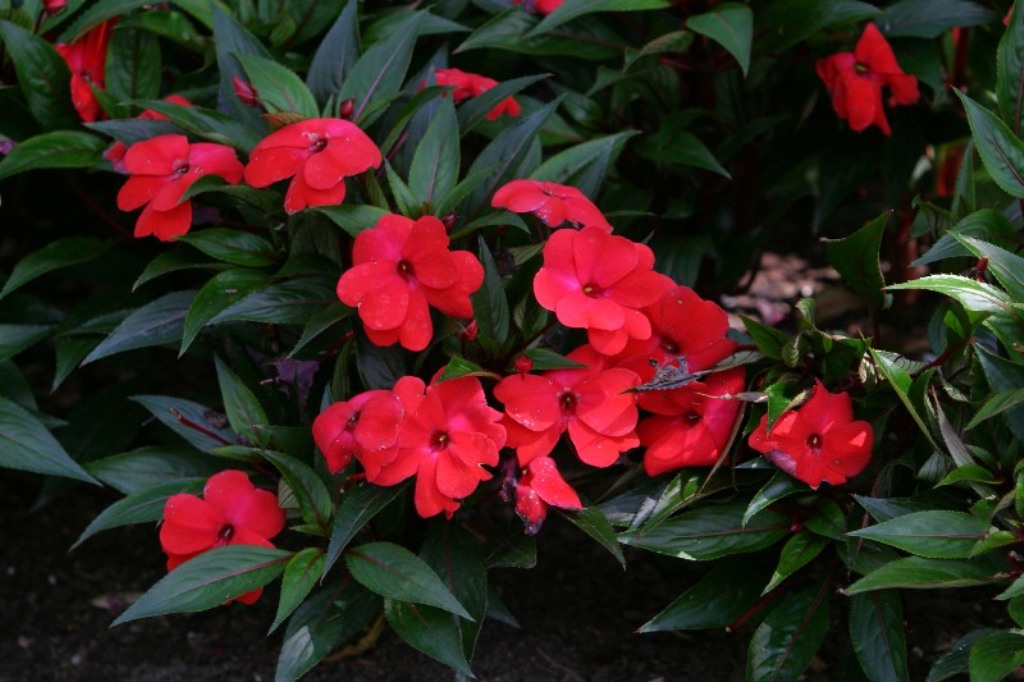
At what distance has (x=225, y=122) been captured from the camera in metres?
2.48

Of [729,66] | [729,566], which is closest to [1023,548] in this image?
[729,566]

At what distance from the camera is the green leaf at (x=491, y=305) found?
2.19m

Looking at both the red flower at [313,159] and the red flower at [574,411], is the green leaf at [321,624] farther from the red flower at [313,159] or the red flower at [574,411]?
the red flower at [313,159]

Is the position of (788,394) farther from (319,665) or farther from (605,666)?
(319,665)

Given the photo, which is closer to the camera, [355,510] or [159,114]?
[355,510]

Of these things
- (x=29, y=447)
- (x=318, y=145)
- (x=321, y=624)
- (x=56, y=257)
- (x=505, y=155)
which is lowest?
(x=321, y=624)

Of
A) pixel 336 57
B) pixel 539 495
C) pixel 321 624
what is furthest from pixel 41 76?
pixel 539 495

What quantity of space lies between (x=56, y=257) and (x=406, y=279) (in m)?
1.01

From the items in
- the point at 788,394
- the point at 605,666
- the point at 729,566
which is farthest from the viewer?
the point at 605,666

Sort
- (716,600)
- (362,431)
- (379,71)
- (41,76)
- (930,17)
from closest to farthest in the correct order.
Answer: (362,431), (716,600), (379,71), (41,76), (930,17)

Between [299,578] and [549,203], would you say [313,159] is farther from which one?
[299,578]

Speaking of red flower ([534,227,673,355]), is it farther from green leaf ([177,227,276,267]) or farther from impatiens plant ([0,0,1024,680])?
green leaf ([177,227,276,267])

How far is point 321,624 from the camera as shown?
7.50ft

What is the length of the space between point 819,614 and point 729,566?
188mm
